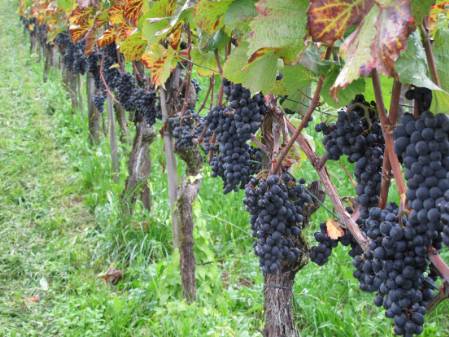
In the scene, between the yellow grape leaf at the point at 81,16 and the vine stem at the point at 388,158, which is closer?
the vine stem at the point at 388,158

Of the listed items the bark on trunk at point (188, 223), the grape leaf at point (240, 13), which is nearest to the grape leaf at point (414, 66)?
the grape leaf at point (240, 13)

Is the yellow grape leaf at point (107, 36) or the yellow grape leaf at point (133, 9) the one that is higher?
the yellow grape leaf at point (133, 9)

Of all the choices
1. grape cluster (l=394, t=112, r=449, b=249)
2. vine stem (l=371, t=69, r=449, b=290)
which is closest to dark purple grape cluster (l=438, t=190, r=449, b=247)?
grape cluster (l=394, t=112, r=449, b=249)

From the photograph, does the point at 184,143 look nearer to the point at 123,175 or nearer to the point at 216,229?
the point at 216,229

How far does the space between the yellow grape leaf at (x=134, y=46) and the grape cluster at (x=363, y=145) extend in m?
1.15

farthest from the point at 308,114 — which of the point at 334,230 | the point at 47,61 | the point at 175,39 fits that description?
the point at 47,61

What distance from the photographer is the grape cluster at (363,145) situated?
3.56 feet

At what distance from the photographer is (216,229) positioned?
4082 millimetres

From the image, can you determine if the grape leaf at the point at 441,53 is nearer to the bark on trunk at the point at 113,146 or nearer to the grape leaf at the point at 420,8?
the grape leaf at the point at 420,8

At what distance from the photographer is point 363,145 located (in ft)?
3.57

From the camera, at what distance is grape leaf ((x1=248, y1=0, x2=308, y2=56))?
95cm

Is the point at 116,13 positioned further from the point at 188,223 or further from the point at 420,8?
the point at 420,8

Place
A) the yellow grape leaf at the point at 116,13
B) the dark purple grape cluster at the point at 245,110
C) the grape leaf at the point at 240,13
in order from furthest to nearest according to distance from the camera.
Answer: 1. the yellow grape leaf at the point at 116,13
2. the dark purple grape cluster at the point at 245,110
3. the grape leaf at the point at 240,13

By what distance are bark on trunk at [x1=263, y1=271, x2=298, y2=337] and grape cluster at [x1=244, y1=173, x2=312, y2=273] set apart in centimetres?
29
